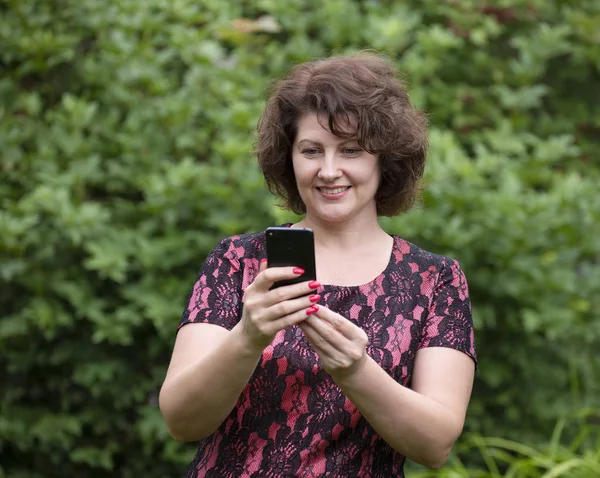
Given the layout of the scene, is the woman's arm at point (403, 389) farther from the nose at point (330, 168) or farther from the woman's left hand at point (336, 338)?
the nose at point (330, 168)

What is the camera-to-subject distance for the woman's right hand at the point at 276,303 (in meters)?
2.32

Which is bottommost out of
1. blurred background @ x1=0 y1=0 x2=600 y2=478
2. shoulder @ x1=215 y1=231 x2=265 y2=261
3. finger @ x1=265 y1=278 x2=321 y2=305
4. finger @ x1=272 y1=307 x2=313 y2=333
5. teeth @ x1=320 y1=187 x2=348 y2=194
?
A: blurred background @ x1=0 y1=0 x2=600 y2=478

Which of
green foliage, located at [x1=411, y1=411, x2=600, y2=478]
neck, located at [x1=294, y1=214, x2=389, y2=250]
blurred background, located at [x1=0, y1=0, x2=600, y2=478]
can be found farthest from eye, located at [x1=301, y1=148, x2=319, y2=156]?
green foliage, located at [x1=411, y1=411, x2=600, y2=478]

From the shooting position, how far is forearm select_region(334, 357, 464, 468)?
2439mm

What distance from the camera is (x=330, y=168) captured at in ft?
8.73

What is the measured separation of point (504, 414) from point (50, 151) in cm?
251

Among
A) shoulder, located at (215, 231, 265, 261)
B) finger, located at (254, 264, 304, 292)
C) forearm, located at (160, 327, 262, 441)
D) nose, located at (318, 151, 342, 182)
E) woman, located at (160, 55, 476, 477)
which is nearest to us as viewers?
finger, located at (254, 264, 304, 292)

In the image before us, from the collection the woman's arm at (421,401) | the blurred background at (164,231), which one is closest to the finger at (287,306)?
the woman's arm at (421,401)

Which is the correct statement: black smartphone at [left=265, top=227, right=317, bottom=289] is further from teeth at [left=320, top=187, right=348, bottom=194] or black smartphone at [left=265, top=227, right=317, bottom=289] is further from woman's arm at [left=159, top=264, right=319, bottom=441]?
teeth at [left=320, top=187, right=348, bottom=194]

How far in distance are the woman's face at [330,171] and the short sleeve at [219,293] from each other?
279mm

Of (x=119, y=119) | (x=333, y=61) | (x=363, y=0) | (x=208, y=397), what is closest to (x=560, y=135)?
(x=363, y=0)

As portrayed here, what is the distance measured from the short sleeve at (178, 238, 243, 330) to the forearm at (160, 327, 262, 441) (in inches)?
5.4

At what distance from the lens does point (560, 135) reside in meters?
5.79

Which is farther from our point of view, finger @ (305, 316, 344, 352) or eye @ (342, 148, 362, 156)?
eye @ (342, 148, 362, 156)
